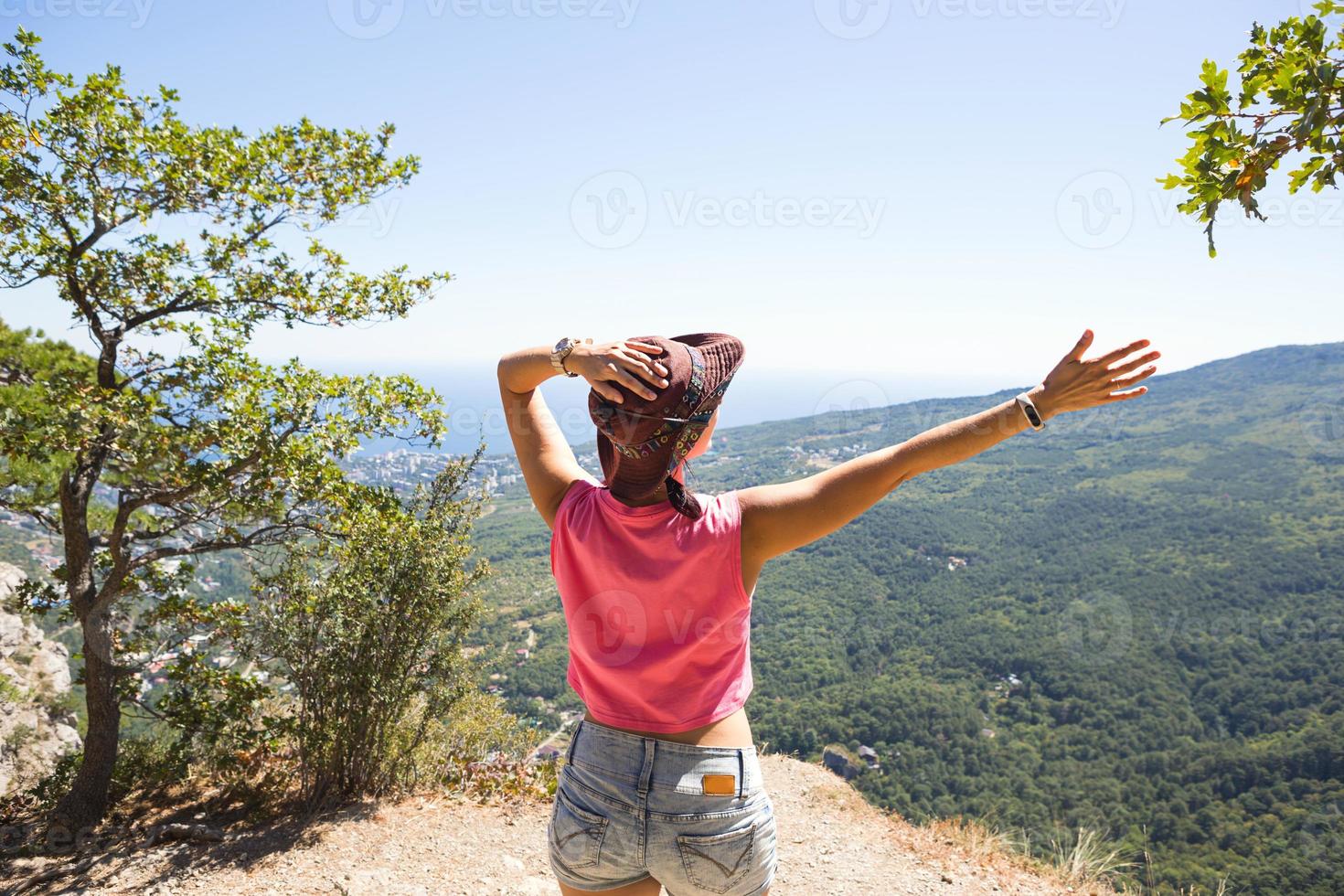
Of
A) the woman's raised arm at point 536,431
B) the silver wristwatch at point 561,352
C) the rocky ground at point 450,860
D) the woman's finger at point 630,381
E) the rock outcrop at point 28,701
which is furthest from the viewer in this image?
the rock outcrop at point 28,701

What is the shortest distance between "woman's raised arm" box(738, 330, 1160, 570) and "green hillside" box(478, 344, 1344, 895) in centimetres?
628

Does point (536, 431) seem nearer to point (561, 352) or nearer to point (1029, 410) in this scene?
point (561, 352)

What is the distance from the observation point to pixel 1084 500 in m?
82.4

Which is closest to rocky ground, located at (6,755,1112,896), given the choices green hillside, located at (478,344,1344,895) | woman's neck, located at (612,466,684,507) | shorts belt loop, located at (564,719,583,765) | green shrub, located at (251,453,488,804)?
green shrub, located at (251,453,488,804)

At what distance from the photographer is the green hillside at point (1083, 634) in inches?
1336

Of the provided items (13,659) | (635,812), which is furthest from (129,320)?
(13,659)

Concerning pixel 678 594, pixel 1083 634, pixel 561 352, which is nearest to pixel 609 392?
pixel 561 352

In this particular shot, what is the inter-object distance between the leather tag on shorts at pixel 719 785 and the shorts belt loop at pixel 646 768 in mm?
100

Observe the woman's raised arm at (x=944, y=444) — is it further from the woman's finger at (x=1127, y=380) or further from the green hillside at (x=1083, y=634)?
the green hillside at (x=1083, y=634)

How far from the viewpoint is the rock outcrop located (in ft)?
29.8

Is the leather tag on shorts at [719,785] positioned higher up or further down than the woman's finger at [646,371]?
further down

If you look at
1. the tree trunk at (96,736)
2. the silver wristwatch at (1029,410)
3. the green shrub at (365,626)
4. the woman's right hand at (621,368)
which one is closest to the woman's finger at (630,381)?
the woman's right hand at (621,368)

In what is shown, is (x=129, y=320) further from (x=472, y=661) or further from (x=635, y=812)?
(x=635, y=812)

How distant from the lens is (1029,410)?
4.04 ft
